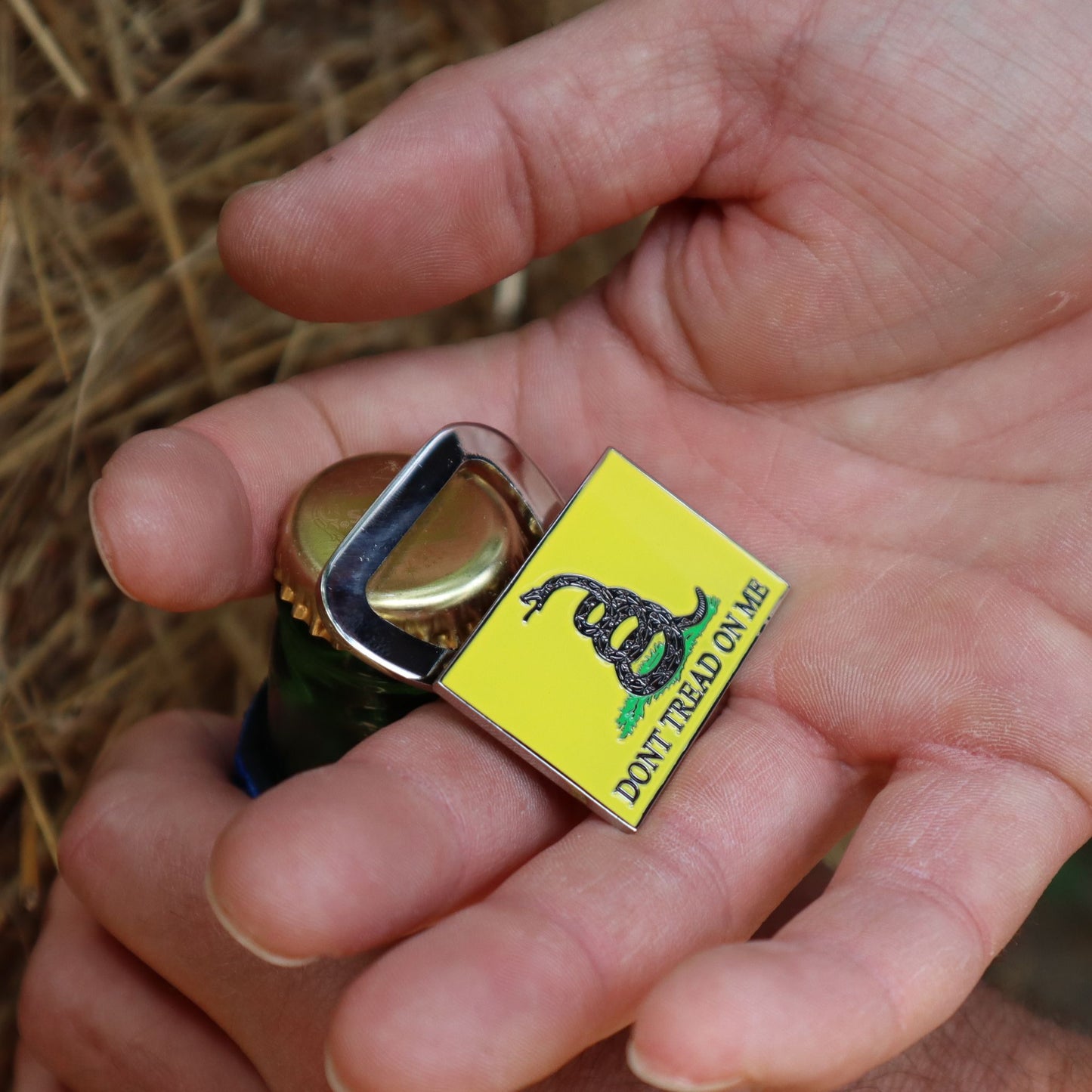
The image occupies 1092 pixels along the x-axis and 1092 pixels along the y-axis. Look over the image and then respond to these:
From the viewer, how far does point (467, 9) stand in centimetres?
188

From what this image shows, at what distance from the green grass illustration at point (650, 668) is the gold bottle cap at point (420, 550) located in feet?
0.42

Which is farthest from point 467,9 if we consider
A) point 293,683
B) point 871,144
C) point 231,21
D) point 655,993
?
point 655,993

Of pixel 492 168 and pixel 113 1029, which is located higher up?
pixel 492 168

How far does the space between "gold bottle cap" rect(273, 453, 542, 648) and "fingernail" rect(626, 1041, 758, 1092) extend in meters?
0.37

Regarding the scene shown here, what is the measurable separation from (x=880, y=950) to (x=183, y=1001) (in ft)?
2.65

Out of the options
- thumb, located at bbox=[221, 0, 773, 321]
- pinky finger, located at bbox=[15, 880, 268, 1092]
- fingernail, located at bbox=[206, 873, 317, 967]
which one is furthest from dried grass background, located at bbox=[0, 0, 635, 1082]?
fingernail, located at bbox=[206, 873, 317, 967]

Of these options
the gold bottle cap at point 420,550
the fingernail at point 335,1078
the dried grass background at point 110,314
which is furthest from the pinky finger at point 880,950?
the dried grass background at point 110,314

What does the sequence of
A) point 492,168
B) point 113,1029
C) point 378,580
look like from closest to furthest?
point 378,580, point 492,168, point 113,1029

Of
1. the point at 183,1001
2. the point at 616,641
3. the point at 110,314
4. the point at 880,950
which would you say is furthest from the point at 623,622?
the point at 110,314

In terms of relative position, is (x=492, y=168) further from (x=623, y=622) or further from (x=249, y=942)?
(x=249, y=942)

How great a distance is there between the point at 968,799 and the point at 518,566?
0.38 meters

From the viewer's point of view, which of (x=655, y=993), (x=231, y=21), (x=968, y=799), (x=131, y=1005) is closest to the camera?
(x=655, y=993)

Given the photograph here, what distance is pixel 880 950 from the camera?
661 mm

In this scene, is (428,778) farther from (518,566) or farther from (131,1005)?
(131,1005)
